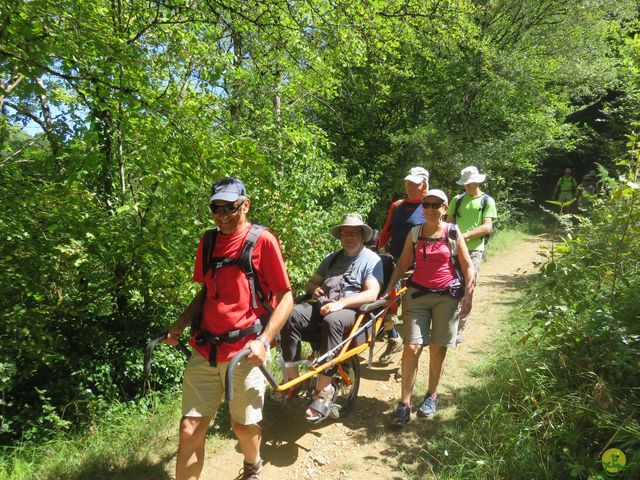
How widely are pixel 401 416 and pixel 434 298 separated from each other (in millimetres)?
1074

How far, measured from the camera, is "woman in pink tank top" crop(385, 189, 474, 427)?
361 cm

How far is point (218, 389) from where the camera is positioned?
8.69 feet

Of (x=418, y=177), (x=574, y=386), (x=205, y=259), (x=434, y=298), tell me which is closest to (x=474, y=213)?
(x=418, y=177)

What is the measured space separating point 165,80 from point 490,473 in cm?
496

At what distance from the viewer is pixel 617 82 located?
1312 cm

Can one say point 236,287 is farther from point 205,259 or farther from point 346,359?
point 346,359

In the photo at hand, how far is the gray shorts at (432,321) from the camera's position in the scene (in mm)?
3615

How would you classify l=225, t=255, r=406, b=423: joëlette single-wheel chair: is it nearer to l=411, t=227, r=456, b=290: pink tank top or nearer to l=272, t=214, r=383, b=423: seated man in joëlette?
l=272, t=214, r=383, b=423: seated man in joëlette

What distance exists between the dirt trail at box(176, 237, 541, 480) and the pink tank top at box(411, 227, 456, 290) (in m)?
0.82

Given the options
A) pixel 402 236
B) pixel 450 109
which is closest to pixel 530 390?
pixel 402 236

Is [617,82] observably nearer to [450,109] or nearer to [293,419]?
[450,109]

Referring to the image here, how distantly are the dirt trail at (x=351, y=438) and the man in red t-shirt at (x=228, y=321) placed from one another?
827mm

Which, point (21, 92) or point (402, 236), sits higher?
point (21, 92)

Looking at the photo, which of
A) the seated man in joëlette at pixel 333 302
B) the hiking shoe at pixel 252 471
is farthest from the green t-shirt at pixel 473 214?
the hiking shoe at pixel 252 471
